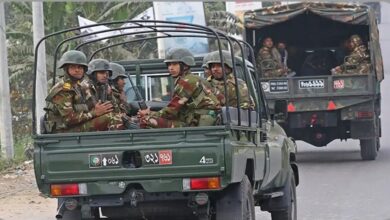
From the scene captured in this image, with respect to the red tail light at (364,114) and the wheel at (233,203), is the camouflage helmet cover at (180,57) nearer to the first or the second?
the wheel at (233,203)

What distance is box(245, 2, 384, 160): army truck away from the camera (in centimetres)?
1645

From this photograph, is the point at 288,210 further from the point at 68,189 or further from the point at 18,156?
the point at 18,156

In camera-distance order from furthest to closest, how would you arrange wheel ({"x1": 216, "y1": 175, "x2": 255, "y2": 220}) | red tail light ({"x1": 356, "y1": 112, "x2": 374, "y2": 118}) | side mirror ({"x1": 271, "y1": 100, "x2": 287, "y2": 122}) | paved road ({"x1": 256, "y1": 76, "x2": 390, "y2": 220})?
red tail light ({"x1": 356, "y1": 112, "x2": 374, "y2": 118}), paved road ({"x1": 256, "y1": 76, "x2": 390, "y2": 220}), side mirror ({"x1": 271, "y1": 100, "x2": 287, "y2": 122}), wheel ({"x1": 216, "y1": 175, "x2": 255, "y2": 220})

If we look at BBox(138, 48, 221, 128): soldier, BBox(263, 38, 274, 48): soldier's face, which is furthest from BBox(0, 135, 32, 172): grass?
BBox(138, 48, 221, 128): soldier

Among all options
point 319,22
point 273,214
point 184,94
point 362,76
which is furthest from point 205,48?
point 184,94

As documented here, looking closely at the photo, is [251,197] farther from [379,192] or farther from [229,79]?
[379,192]

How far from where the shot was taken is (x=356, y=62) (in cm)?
1755

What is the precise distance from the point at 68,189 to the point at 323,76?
10072mm

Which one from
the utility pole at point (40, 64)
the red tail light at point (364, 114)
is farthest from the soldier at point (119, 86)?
the utility pole at point (40, 64)

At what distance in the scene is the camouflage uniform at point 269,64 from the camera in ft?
57.4

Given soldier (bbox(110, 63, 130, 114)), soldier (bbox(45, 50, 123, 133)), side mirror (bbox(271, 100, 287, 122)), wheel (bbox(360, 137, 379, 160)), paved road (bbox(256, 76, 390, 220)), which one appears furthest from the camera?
wheel (bbox(360, 137, 379, 160))

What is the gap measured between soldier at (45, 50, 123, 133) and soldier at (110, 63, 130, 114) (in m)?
0.78

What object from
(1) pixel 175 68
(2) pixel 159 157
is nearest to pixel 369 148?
(1) pixel 175 68

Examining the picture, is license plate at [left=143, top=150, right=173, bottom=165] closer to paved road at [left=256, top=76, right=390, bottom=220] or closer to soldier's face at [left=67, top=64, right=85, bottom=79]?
soldier's face at [left=67, top=64, right=85, bottom=79]
